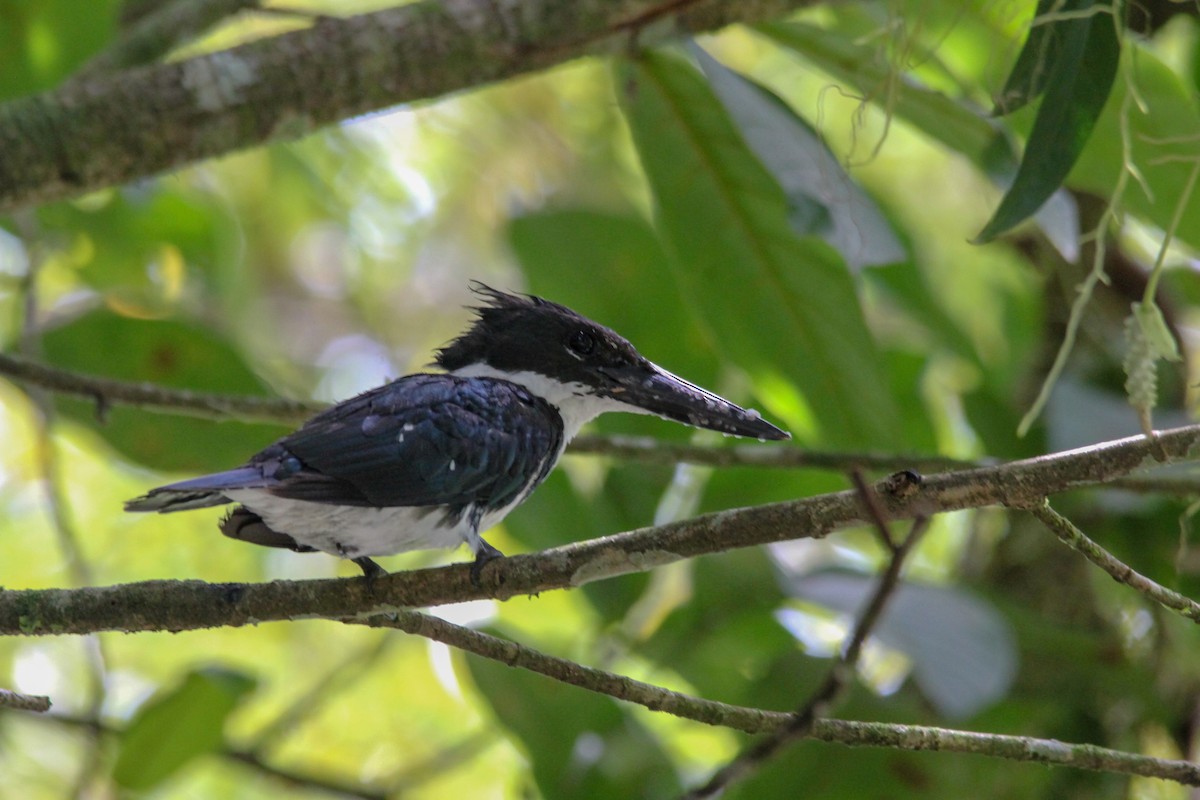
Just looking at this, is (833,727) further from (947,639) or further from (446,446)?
(947,639)

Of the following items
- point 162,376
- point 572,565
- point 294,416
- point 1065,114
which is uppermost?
point 1065,114

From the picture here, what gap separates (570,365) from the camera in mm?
3041

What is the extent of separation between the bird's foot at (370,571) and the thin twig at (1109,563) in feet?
3.68

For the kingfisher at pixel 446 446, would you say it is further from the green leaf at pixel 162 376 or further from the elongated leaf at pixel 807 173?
the green leaf at pixel 162 376

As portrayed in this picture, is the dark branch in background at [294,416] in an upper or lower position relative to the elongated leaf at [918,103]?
lower

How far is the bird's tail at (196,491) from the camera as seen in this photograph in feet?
7.60

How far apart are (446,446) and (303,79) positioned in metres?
1.20

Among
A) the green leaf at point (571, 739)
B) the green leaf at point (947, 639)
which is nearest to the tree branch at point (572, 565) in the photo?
the green leaf at point (947, 639)

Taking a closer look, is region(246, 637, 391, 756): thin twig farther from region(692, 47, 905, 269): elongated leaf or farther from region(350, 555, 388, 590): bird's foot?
region(692, 47, 905, 269): elongated leaf

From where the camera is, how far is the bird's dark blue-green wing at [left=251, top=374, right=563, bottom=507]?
2.54 meters

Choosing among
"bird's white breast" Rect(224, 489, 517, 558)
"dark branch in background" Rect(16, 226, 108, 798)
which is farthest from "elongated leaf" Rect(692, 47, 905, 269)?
"dark branch in background" Rect(16, 226, 108, 798)

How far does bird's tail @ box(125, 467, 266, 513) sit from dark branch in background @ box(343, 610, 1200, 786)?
49 centimetres

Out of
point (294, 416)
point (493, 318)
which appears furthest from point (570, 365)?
point (294, 416)

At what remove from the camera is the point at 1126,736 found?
4.35 m
